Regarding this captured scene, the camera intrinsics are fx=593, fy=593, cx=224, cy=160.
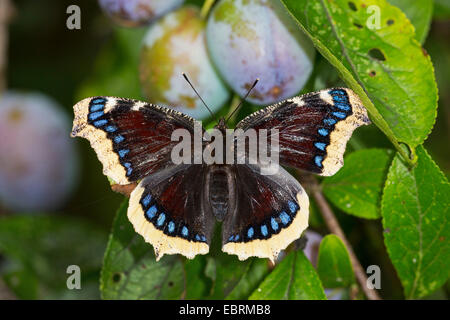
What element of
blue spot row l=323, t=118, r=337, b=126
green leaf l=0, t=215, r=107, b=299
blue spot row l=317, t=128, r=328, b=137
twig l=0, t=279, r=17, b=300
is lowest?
green leaf l=0, t=215, r=107, b=299

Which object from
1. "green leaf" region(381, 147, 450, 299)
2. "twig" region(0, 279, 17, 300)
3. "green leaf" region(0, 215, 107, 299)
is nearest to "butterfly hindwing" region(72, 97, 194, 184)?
"green leaf" region(381, 147, 450, 299)

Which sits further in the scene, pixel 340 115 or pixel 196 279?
pixel 196 279

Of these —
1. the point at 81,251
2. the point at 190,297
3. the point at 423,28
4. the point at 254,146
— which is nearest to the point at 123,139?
the point at 254,146

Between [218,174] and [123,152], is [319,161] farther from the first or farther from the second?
[123,152]

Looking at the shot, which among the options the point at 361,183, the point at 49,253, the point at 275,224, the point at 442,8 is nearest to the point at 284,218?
the point at 275,224

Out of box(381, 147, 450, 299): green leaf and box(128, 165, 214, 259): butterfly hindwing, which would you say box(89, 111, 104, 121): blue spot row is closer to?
box(128, 165, 214, 259): butterfly hindwing
